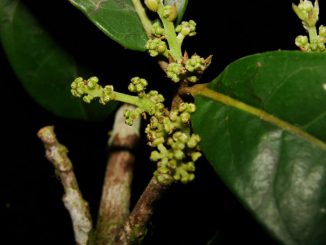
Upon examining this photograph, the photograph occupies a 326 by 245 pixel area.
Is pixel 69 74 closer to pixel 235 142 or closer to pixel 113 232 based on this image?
pixel 113 232

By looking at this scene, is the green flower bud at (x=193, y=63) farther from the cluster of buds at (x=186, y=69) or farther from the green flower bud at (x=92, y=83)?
the green flower bud at (x=92, y=83)

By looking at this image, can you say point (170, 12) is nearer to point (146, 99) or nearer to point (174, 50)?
point (174, 50)

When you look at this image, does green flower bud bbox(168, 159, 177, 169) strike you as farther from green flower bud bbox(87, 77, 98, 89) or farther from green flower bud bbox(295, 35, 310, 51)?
green flower bud bbox(295, 35, 310, 51)

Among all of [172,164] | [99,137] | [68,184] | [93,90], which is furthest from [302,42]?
[99,137]

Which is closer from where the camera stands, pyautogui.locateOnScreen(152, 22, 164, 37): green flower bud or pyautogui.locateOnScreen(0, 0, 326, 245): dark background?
pyautogui.locateOnScreen(152, 22, 164, 37): green flower bud

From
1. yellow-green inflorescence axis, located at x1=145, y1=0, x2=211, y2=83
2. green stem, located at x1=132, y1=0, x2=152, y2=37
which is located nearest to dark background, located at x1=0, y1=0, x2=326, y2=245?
green stem, located at x1=132, y1=0, x2=152, y2=37

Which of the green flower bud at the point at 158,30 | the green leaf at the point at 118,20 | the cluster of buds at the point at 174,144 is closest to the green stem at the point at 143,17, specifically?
the green leaf at the point at 118,20
